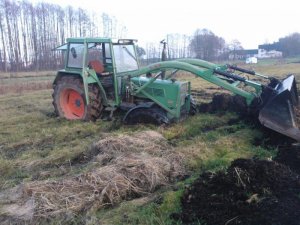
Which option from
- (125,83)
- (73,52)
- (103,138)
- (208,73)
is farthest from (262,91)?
(73,52)

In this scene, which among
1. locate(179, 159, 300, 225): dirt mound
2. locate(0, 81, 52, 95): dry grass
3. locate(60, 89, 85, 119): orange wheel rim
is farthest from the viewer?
locate(0, 81, 52, 95): dry grass

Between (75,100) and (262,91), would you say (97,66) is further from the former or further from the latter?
(262,91)

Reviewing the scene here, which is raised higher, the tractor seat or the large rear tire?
the tractor seat

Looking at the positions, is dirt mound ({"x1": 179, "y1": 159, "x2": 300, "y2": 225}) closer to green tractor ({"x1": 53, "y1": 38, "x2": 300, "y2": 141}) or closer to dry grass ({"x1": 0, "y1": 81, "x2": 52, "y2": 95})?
green tractor ({"x1": 53, "y1": 38, "x2": 300, "y2": 141})

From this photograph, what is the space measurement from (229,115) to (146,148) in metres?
3.91

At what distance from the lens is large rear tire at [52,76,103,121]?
365 inches

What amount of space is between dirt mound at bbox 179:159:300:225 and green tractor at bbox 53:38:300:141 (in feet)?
10.8

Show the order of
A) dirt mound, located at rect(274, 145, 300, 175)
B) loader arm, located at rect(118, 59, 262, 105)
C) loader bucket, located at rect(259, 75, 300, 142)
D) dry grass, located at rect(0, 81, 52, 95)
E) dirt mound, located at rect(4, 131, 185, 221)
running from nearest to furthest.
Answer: dirt mound, located at rect(4, 131, 185, 221), dirt mound, located at rect(274, 145, 300, 175), loader bucket, located at rect(259, 75, 300, 142), loader arm, located at rect(118, 59, 262, 105), dry grass, located at rect(0, 81, 52, 95)

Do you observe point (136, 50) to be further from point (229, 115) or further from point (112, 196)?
point (112, 196)

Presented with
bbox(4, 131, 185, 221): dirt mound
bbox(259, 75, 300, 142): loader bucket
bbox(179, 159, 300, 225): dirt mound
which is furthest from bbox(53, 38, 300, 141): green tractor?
bbox(179, 159, 300, 225): dirt mound

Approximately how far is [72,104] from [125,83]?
1.88m

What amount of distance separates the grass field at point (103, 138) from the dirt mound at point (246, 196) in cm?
30

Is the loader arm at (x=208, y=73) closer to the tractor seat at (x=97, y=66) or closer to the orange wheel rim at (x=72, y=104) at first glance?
the tractor seat at (x=97, y=66)

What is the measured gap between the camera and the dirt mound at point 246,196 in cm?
388
